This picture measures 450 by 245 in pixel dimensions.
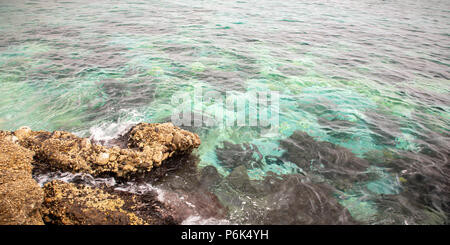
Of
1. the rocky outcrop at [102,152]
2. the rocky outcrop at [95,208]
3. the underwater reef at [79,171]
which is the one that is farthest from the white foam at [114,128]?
the rocky outcrop at [95,208]

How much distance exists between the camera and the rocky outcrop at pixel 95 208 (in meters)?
3.49

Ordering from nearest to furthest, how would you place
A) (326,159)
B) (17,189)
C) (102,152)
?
(17,189), (102,152), (326,159)

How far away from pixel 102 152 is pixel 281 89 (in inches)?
277

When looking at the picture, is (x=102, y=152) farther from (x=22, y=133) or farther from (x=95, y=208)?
(x=22, y=133)

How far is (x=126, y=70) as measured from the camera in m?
10.6

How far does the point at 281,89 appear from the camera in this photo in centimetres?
944

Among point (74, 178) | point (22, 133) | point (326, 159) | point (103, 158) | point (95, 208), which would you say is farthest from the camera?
point (326, 159)

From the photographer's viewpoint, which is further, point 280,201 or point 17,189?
point 280,201

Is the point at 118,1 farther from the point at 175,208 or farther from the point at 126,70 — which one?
the point at 175,208

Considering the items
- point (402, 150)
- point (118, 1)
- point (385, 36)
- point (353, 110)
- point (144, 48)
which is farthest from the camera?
point (118, 1)

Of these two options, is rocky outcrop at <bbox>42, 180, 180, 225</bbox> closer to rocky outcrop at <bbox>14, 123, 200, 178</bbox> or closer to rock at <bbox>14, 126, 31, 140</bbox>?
rocky outcrop at <bbox>14, 123, 200, 178</bbox>

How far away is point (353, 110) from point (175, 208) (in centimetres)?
694

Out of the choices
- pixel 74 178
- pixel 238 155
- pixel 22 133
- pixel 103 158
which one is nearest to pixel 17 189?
pixel 74 178
